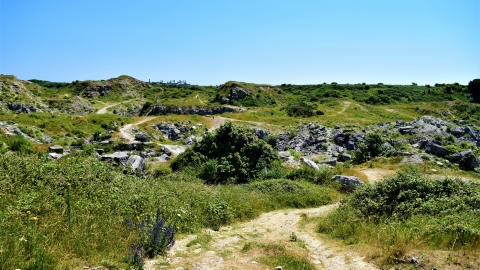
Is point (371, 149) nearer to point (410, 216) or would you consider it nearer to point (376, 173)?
point (376, 173)

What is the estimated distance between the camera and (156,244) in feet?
23.0

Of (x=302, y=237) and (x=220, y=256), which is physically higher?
(x=220, y=256)

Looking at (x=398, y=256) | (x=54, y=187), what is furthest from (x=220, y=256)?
(x=54, y=187)

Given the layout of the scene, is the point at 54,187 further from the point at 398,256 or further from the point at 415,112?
the point at 415,112

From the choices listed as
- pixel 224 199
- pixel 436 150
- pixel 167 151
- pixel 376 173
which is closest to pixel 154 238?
pixel 224 199

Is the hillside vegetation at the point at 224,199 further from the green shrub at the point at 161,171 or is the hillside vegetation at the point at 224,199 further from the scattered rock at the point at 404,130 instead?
the scattered rock at the point at 404,130

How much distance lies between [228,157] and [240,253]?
12.6 meters

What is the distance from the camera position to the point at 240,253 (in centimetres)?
759

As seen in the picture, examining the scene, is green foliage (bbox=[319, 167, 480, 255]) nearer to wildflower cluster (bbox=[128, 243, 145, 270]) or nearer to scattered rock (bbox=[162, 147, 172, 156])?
wildflower cluster (bbox=[128, 243, 145, 270])

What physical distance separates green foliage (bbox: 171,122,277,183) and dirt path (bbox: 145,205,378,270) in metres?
8.03

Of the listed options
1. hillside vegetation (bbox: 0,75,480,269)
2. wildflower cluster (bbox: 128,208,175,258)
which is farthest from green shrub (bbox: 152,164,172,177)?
wildflower cluster (bbox: 128,208,175,258)

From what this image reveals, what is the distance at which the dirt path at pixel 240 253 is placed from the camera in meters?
6.74

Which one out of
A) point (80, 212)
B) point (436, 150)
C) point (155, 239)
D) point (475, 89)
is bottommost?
point (436, 150)

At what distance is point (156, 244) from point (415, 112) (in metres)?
81.0
